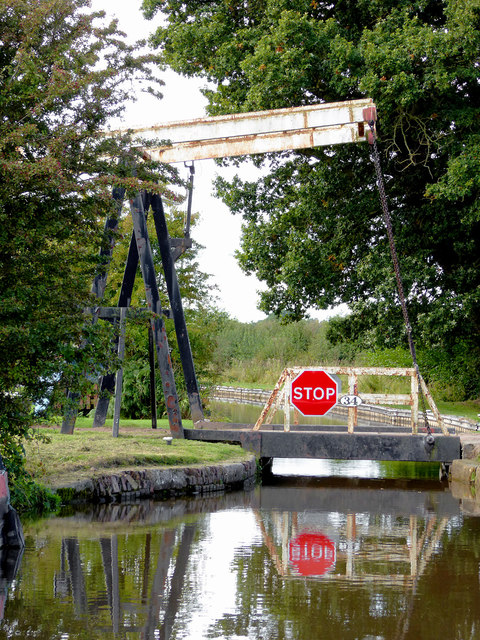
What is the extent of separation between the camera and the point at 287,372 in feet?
54.9

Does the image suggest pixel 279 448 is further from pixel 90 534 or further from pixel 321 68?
pixel 321 68

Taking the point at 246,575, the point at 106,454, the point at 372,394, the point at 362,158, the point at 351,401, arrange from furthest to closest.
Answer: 1. the point at 362,158
2. the point at 351,401
3. the point at 372,394
4. the point at 106,454
5. the point at 246,575

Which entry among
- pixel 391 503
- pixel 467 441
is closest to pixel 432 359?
pixel 467 441

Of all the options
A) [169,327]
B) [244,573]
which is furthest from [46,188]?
[169,327]

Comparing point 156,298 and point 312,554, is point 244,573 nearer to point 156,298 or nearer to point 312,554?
point 312,554

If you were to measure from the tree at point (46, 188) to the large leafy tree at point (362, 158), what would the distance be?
12.9 meters

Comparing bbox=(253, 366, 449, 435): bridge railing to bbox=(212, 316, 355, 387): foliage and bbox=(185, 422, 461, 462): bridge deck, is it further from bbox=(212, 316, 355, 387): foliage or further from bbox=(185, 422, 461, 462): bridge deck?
bbox=(212, 316, 355, 387): foliage

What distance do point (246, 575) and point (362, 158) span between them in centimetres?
1929

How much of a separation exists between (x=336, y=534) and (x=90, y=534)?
2.66 meters

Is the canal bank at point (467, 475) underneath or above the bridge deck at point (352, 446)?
underneath

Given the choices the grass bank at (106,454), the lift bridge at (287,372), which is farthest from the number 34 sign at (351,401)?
the grass bank at (106,454)

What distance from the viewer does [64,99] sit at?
979 centimetres

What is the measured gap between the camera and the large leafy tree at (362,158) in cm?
2195

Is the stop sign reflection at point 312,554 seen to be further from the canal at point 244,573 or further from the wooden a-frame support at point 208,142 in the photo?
the wooden a-frame support at point 208,142
